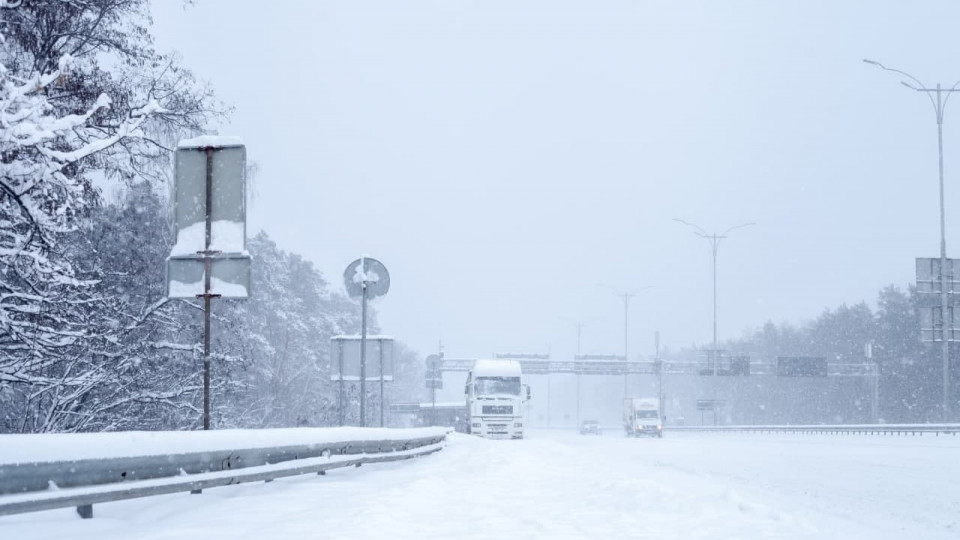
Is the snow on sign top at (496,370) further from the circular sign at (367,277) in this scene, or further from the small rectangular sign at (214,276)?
the small rectangular sign at (214,276)

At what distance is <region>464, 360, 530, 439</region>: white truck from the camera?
46531 millimetres

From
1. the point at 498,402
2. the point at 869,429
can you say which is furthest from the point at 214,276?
the point at 869,429

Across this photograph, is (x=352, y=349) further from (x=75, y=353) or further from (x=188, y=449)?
(x=188, y=449)

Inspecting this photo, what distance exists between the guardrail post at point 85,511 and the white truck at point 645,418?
64.4m

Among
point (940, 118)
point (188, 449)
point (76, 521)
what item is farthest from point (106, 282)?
point (940, 118)

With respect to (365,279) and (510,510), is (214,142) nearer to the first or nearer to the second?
(510,510)

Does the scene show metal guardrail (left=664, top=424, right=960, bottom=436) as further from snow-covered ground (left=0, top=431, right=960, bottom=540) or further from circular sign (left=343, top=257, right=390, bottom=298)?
snow-covered ground (left=0, top=431, right=960, bottom=540)

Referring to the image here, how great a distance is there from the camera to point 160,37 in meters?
20.2

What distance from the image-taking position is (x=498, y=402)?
153 ft

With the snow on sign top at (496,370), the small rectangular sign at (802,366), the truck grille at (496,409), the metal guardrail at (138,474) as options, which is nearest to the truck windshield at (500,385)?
the snow on sign top at (496,370)

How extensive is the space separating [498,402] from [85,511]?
39166mm

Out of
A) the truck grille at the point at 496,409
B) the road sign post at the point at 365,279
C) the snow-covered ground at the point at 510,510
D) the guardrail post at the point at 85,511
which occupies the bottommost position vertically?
the truck grille at the point at 496,409

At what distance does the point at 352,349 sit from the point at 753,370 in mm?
88280

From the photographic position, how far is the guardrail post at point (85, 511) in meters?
7.85
